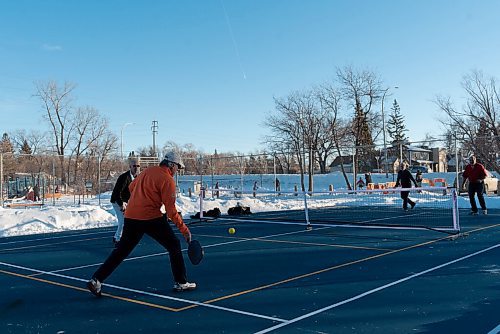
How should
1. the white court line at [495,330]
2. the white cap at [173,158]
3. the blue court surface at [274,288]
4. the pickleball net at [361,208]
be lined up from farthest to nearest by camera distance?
the pickleball net at [361,208] → the white cap at [173,158] → the blue court surface at [274,288] → the white court line at [495,330]

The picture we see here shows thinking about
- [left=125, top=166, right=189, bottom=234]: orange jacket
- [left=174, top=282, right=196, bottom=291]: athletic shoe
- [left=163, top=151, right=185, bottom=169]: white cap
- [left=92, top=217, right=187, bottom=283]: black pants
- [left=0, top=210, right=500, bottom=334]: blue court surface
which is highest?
[left=163, top=151, right=185, bottom=169]: white cap

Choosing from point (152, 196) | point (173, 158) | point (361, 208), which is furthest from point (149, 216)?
point (361, 208)

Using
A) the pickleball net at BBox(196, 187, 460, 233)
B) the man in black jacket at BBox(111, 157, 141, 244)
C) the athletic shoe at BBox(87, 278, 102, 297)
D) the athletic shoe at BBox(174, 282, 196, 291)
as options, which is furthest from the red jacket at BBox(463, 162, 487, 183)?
the athletic shoe at BBox(87, 278, 102, 297)

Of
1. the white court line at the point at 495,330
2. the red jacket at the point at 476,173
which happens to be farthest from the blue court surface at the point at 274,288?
the red jacket at the point at 476,173

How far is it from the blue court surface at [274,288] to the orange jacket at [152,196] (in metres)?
1.06

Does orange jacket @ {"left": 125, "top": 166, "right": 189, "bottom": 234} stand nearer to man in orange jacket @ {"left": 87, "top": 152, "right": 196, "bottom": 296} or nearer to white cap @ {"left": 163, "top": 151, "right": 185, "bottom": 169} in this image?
man in orange jacket @ {"left": 87, "top": 152, "right": 196, "bottom": 296}

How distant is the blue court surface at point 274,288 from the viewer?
16.9 ft

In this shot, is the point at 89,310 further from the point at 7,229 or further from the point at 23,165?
the point at 23,165

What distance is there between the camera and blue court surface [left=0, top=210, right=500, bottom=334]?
516cm

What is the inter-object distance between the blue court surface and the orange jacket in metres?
1.06

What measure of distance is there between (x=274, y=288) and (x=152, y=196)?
6.79 feet

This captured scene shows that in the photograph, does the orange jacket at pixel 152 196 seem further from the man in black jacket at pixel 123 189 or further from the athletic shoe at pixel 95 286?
the man in black jacket at pixel 123 189

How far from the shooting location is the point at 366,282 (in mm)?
6977

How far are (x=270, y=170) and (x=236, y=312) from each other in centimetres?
2781
